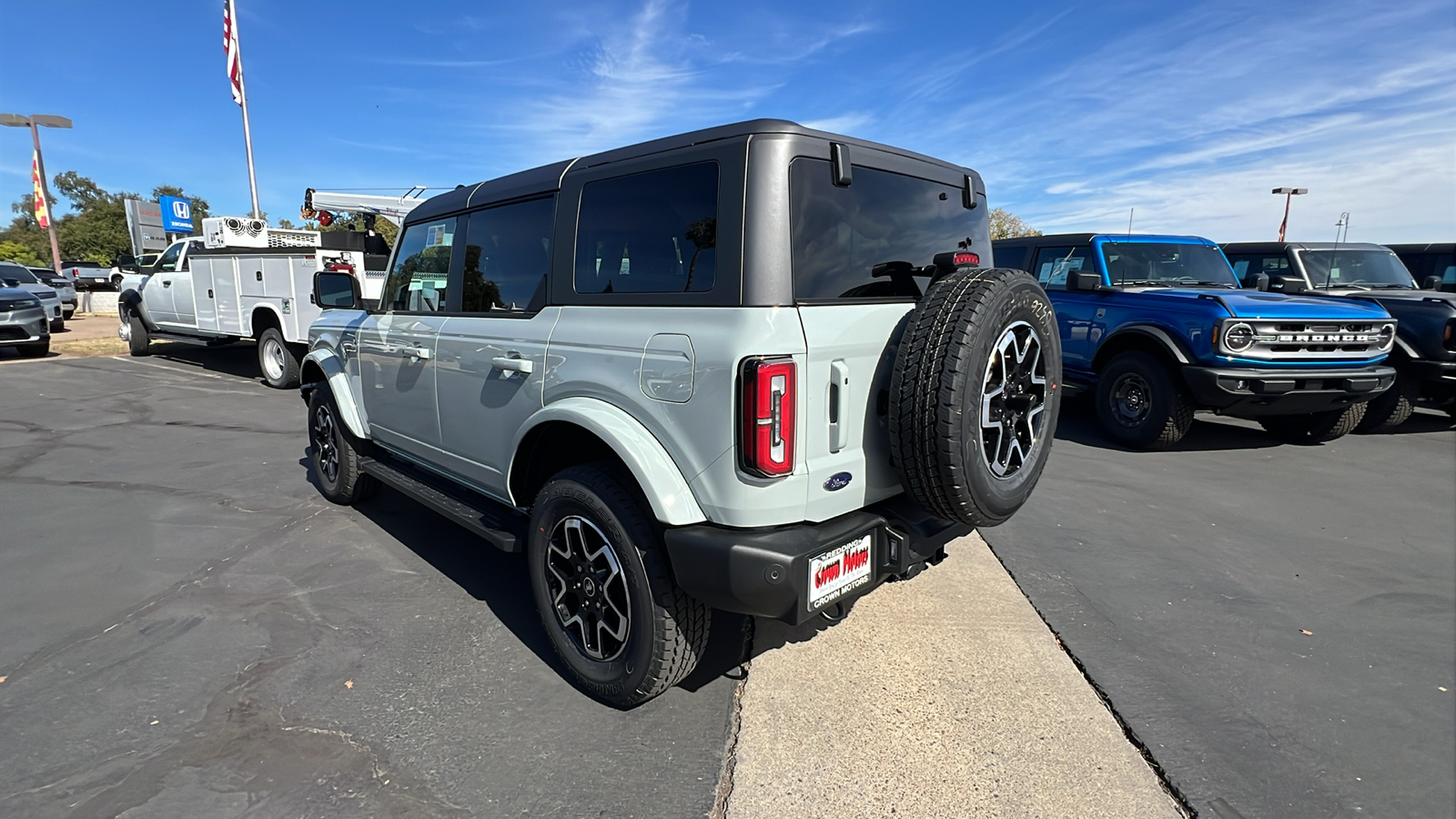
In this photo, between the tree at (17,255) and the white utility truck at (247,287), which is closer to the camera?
the white utility truck at (247,287)

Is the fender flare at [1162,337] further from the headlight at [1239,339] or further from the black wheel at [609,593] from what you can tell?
the black wheel at [609,593]

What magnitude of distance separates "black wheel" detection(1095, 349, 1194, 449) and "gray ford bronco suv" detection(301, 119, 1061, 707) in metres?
4.17

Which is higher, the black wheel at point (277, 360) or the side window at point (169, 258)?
the side window at point (169, 258)

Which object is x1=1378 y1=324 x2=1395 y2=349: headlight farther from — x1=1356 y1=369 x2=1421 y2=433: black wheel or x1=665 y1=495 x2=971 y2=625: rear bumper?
x1=665 y1=495 x2=971 y2=625: rear bumper

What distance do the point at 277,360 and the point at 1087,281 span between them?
9.86 metres

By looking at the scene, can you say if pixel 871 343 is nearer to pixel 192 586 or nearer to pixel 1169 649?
pixel 1169 649

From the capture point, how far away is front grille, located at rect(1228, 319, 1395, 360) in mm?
6062

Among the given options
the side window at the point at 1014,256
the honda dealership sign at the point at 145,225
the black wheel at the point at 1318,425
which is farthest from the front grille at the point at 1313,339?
the honda dealership sign at the point at 145,225

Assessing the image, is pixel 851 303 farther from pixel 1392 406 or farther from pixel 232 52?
pixel 232 52

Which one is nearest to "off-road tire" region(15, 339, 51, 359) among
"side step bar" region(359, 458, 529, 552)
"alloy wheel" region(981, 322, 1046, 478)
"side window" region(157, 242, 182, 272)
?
"side window" region(157, 242, 182, 272)

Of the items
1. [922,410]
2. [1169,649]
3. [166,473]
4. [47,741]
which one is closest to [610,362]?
[922,410]

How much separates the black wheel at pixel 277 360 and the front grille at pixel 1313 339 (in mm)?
10317

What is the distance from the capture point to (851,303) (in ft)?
8.32

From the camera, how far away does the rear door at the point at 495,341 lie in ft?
9.98
